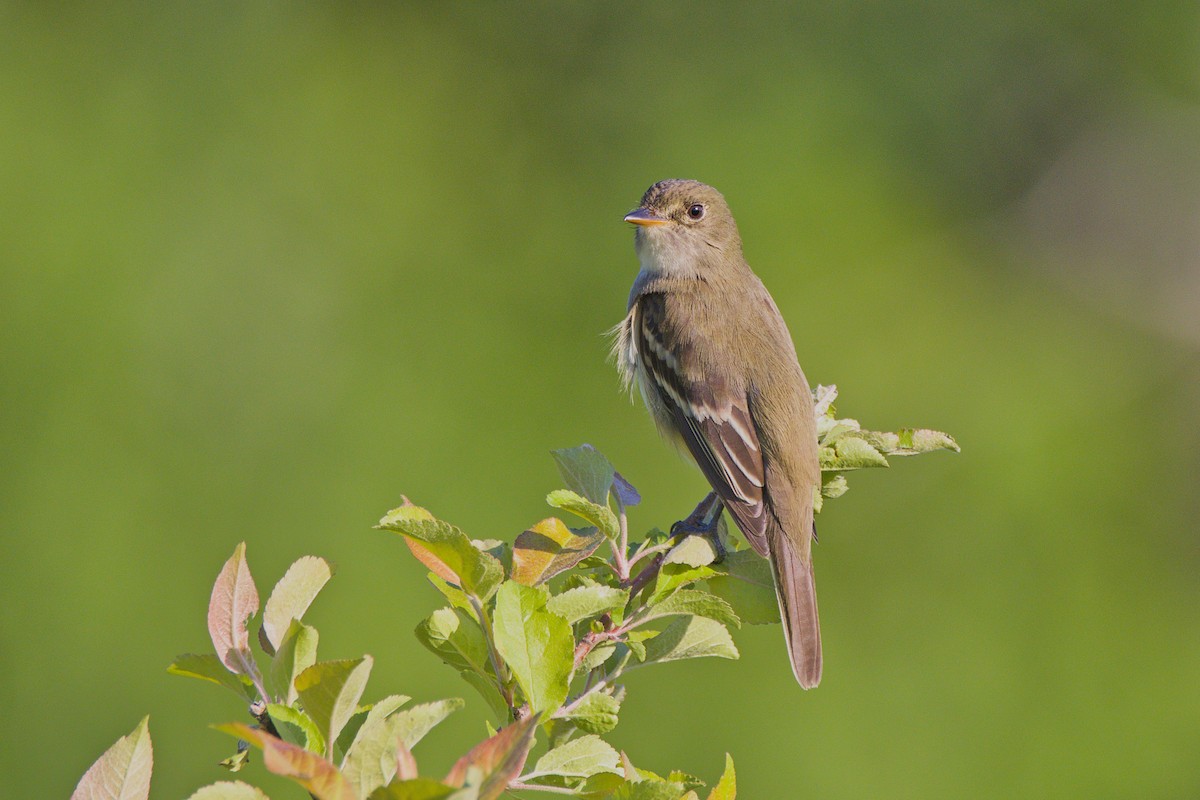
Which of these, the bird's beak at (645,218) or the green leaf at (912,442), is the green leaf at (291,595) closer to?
the green leaf at (912,442)

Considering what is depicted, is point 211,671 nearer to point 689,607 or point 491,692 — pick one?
point 491,692

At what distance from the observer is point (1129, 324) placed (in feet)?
42.8

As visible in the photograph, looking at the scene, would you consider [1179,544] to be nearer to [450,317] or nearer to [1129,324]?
[1129,324]

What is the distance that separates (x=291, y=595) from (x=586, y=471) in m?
0.78

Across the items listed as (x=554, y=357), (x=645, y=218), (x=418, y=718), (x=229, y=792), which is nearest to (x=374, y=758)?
(x=418, y=718)

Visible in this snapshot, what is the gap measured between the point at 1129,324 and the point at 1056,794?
22.2ft

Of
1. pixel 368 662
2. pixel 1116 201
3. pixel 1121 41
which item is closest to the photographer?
pixel 368 662

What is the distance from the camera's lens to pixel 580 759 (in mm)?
2234

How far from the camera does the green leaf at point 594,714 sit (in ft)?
7.70

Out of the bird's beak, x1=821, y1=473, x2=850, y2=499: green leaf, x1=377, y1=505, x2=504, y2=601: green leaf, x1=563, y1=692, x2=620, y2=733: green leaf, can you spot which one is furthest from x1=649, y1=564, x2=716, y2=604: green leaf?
the bird's beak

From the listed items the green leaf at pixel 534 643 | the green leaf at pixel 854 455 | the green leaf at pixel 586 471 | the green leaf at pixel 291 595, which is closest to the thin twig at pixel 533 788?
the green leaf at pixel 534 643

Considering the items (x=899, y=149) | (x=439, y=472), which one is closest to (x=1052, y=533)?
(x=439, y=472)

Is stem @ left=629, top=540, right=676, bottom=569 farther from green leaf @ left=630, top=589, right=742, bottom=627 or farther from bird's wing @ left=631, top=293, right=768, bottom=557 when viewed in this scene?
bird's wing @ left=631, top=293, right=768, bottom=557

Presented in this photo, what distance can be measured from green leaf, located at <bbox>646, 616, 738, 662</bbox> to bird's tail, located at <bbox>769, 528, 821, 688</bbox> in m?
1.03
